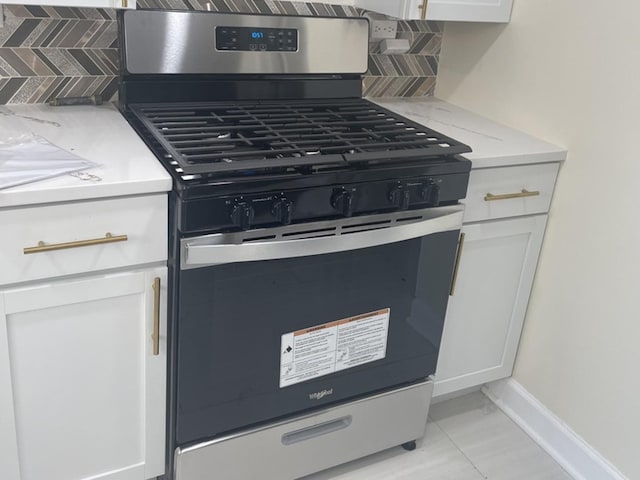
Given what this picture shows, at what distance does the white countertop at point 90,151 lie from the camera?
127 centimetres

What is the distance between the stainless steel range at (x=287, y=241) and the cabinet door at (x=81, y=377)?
2.8 inches

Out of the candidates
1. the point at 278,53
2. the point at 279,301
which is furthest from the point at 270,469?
the point at 278,53

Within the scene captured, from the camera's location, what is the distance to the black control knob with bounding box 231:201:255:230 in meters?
1.38

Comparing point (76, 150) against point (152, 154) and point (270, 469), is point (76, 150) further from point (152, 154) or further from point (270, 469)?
point (270, 469)

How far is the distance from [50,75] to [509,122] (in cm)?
133

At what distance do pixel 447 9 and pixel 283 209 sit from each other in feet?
2.94

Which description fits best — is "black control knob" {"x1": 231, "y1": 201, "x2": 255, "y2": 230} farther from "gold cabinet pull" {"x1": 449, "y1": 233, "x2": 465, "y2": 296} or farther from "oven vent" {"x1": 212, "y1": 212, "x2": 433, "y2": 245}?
"gold cabinet pull" {"x1": 449, "y1": 233, "x2": 465, "y2": 296}

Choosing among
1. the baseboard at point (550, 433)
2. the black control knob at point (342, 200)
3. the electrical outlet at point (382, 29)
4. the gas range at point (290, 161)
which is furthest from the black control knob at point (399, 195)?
the baseboard at point (550, 433)

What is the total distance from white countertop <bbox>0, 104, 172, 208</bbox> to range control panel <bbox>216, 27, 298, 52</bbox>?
34cm

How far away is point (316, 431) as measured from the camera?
1.80 m

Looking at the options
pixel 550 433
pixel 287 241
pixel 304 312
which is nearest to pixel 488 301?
pixel 550 433

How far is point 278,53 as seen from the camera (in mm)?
1882

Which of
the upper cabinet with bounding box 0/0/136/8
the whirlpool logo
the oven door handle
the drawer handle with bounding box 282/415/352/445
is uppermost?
the upper cabinet with bounding box 0/0/136/8

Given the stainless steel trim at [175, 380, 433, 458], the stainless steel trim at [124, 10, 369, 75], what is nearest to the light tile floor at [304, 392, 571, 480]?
the stainless steel trim at [175, 380, 433, 458]
